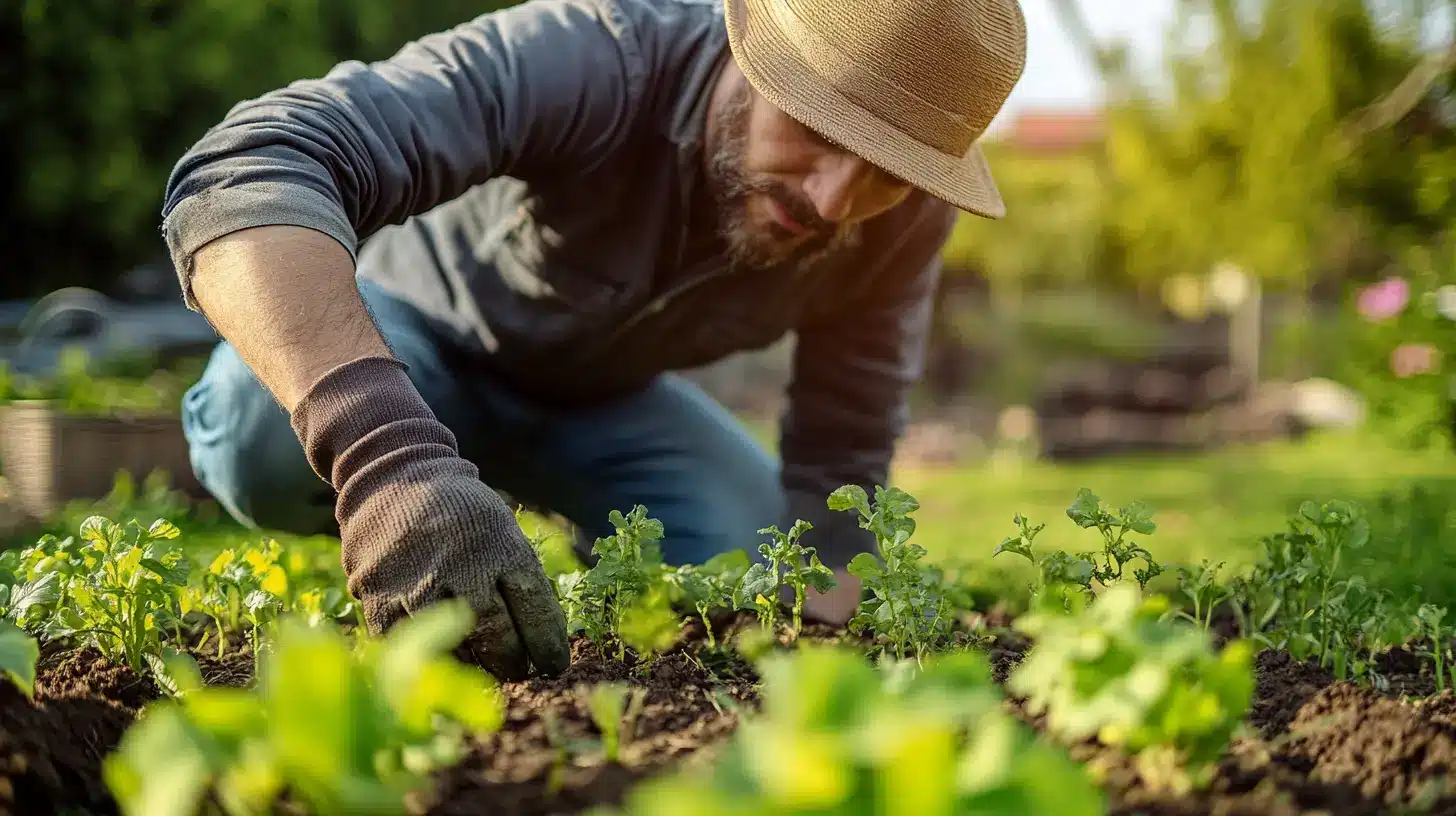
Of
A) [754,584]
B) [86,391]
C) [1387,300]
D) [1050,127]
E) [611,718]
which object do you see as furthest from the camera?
[1050,127]

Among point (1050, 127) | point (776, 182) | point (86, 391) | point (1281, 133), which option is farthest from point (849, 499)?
point (1050, 127)

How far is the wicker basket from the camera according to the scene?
3828 millimetres

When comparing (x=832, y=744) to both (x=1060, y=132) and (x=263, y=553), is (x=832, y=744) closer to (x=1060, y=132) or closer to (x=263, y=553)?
(x=263, y=553)

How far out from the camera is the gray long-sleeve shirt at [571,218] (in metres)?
1.73

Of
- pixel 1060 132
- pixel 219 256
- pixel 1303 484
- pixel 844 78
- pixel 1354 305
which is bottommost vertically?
pixel 1060 132

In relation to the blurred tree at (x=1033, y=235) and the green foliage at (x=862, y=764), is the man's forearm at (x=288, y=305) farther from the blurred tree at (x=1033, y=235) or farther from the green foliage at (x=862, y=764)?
the blurred tree at (x=1033, y=235)

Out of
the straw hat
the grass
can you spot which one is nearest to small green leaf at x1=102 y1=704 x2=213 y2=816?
the grass

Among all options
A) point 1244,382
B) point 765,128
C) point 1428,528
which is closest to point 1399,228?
point 1244,382

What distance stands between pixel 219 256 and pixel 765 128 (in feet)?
Result: 3.11

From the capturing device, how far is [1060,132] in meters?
27.5

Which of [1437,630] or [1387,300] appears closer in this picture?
[1437,630]

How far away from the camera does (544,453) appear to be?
308 centimetres

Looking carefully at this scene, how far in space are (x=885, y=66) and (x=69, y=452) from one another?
3.21m

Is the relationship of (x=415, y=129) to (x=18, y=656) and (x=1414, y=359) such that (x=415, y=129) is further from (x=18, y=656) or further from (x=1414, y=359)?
(x=1414, y=359)
